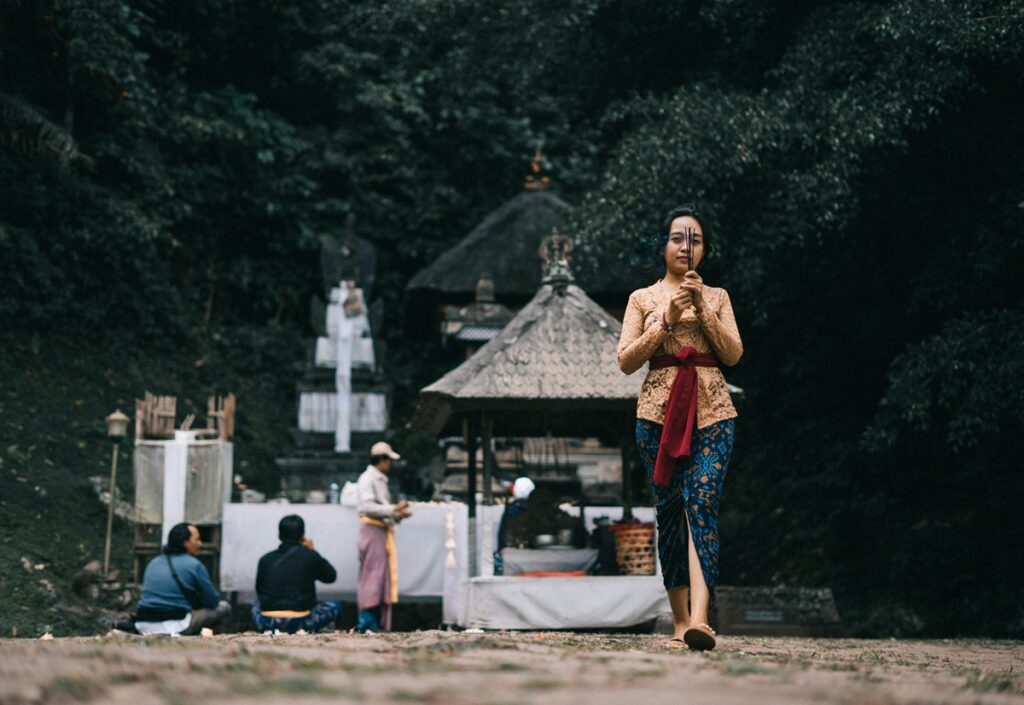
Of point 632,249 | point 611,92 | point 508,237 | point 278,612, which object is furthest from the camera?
point 508,237


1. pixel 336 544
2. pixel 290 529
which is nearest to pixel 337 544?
pixel 336 544

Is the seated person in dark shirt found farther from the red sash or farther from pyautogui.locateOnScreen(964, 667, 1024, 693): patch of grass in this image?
pyautogui.locateOnScreen(964, 667, 1024, 693): patch of grass

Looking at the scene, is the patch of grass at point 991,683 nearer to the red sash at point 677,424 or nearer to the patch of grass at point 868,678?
the patch of grass at point 868,678

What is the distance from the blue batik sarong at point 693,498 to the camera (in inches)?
217

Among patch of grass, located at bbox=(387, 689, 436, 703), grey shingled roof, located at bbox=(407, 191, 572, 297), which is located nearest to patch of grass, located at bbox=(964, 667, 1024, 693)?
patch of grass, located at bbox=(387, 689, 436, 703)

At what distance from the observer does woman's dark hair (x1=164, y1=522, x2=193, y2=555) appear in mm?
8992

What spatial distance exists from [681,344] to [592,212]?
9342 mm

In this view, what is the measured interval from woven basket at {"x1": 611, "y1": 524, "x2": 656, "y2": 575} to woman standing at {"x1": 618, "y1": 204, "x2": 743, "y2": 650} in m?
4.19

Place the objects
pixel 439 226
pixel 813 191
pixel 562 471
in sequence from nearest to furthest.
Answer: pixel 813 191, pixel 562 471, pixel 439 226

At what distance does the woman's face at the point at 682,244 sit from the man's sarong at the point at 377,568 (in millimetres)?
5966

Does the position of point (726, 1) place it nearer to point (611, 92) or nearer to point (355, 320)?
point (611, 92)

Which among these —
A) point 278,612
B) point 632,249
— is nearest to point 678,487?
point 278,612

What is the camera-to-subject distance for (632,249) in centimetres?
1444

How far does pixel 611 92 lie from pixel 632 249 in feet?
18.4
